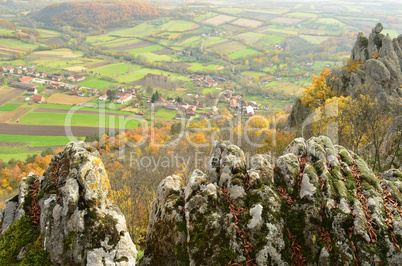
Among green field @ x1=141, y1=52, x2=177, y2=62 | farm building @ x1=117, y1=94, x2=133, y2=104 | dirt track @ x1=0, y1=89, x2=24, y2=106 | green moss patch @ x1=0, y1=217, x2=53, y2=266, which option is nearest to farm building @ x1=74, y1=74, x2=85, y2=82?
dirt track @ x1=0, y1=89, x2=24, y2=106

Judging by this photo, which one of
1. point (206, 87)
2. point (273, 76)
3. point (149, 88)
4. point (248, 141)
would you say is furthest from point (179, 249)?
point (273, 76)

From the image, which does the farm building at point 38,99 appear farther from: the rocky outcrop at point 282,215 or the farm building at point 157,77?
the rocky outcrop at point 282,215

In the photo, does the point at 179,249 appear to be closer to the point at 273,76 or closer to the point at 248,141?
the point at 248,141

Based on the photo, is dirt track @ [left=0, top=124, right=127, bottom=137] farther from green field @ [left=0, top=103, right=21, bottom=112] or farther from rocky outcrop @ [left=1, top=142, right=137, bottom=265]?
rocky outcrop @ [left=1, top=142, right=137, bottom=265]

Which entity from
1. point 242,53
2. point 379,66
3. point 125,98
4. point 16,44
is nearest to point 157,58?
point 242,53

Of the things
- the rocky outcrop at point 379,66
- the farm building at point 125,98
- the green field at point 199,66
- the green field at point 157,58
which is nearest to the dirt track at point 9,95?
the farm building at point 125,98

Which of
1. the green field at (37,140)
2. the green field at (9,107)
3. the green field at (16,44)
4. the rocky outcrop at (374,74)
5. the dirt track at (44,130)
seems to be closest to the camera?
the rocky outcrop at (374,74)

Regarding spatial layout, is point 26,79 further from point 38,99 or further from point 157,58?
point 157,58
